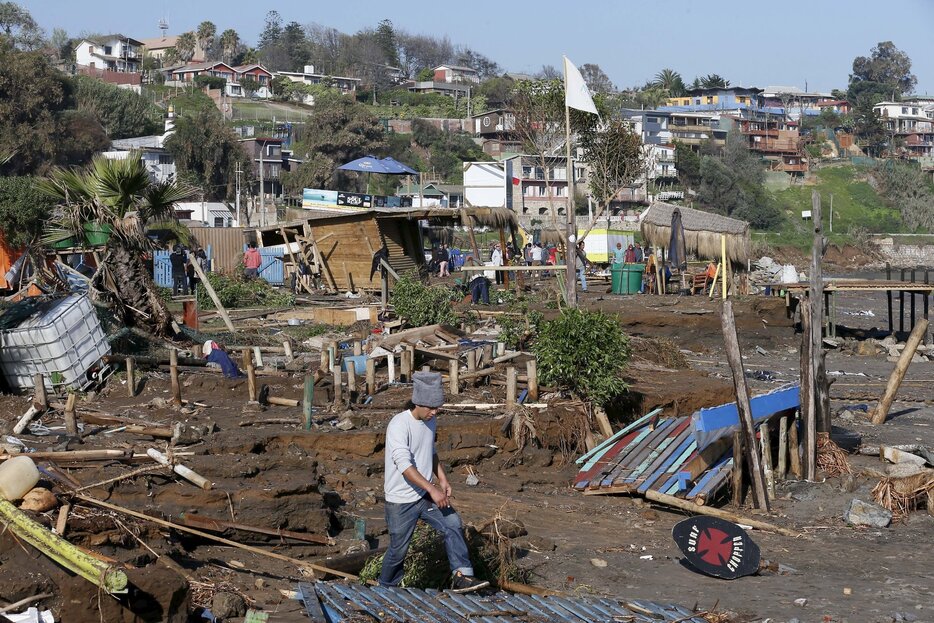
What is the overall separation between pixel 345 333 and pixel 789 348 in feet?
33.2

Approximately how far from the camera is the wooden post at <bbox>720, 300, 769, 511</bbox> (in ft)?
37.7

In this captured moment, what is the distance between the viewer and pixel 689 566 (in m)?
9.52

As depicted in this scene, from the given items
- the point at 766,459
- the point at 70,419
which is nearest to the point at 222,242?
the point at 70,419

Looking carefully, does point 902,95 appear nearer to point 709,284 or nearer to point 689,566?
point 709,284

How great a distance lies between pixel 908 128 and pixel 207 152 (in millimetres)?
89612

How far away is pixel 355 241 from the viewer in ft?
94.0

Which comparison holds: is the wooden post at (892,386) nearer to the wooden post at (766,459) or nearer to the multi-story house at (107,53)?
the wooden post at (766,459)

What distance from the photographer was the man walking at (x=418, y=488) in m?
6.98

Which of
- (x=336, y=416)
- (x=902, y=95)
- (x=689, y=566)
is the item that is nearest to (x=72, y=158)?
(x=336, y=416)

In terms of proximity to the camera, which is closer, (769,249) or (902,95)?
(769,249)

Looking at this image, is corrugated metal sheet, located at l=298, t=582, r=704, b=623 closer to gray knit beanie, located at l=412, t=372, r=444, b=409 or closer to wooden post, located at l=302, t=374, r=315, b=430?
gray knit beanie, located at l=412, t=372, r=444, b=409

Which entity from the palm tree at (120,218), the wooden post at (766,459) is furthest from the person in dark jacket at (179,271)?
the wooden post at (766,459)

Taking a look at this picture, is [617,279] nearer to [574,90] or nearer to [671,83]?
[574,90]

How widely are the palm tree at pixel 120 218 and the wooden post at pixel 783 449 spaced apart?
9.15 meters
